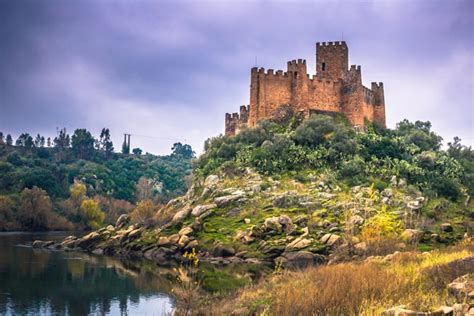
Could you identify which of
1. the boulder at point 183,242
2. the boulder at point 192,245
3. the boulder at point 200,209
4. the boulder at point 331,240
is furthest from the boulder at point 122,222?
the boulder at point 331,240

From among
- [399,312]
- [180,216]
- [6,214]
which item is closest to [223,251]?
[180,216]

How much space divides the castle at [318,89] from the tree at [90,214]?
114ft

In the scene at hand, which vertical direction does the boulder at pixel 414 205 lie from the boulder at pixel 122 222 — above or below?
above

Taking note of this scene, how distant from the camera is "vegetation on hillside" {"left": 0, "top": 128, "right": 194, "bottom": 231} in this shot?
76500 mm

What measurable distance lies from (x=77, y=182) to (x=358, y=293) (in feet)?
306

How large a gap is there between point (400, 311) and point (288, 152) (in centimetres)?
4614

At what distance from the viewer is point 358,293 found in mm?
14438

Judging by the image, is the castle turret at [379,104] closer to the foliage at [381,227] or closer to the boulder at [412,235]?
the foliage at [381,227]

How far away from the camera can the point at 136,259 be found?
42.4 m

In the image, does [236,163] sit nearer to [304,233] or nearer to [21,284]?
[304,233]

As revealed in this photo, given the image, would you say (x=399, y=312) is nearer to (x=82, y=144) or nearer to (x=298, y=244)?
(x=298, y=244)

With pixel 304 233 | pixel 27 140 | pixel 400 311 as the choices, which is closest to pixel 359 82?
pixel 304 233

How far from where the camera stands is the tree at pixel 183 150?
174525mm

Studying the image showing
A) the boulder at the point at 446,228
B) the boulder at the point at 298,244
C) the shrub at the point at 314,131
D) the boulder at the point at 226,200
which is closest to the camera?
the boulder at the point at 298,244
